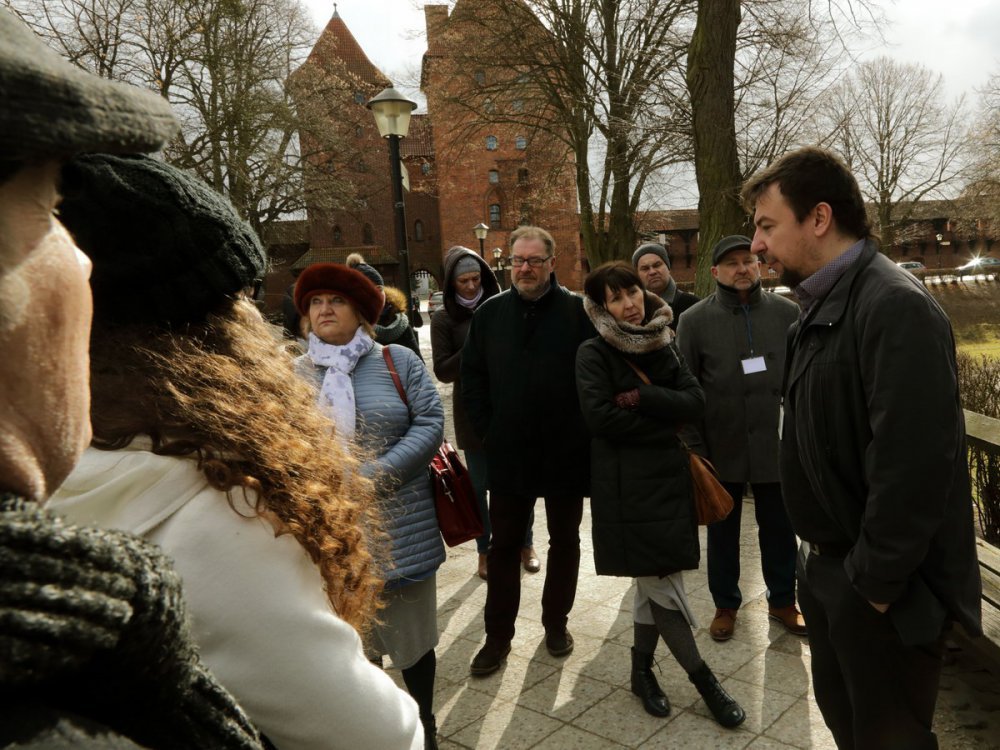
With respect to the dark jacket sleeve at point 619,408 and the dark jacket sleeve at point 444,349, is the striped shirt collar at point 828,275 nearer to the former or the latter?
the dark jacket sleeve at point 619,408

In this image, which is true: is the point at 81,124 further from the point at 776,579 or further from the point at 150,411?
the point at 776,579

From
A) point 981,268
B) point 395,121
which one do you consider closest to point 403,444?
point 395,121

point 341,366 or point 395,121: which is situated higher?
point 395,121

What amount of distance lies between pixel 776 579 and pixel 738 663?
1.89 ft

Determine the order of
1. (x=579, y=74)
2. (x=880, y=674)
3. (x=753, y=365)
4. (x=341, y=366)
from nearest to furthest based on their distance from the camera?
(x=880, y=674) < (x=341, y=366) < (x=753, y=365) < (x=579, y=74)

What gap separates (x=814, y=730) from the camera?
311 cm

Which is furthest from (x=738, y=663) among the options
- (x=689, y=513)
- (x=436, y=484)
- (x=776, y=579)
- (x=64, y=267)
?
(x=64, y=267)

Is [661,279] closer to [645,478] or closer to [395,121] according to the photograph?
[645,478]

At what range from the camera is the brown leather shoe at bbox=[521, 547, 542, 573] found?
16.8 ft

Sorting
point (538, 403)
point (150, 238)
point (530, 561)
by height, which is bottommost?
point (530, 561)

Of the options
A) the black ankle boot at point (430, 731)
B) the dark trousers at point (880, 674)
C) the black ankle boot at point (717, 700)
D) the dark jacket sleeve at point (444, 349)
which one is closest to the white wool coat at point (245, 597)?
the dark trousers at point (880, 674)

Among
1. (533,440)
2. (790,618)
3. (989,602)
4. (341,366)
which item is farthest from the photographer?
(790,618)

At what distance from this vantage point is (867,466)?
214 cm

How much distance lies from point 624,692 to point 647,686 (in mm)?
189
